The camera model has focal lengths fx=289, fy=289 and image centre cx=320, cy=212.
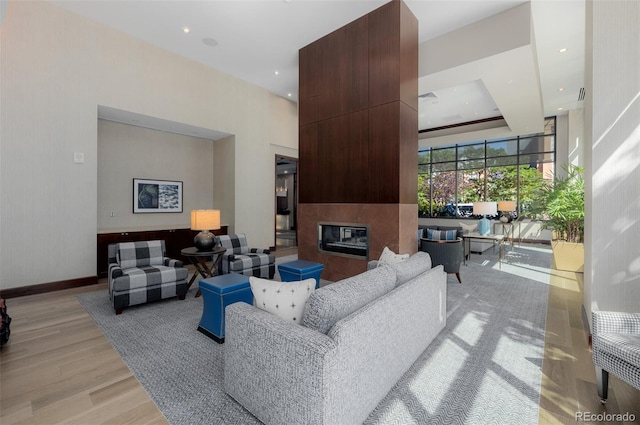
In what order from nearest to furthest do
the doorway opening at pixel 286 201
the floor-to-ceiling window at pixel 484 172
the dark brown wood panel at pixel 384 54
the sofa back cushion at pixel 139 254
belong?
the sofa back cushion at pixel 139 254
the dark brown wood panel at pixel 384 54
the floor-to-ceiling window at pixel 484 172
the doorway opening at pixel 286 201

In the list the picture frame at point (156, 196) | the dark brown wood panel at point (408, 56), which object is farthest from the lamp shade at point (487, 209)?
the picture frame at point (156, 196)

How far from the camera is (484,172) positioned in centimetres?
1031

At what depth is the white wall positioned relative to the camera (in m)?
2.42

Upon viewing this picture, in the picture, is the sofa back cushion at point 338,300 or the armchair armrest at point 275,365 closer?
the armchair armrest at point 275,365

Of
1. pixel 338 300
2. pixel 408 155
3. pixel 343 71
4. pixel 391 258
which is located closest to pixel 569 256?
pixel 408 155

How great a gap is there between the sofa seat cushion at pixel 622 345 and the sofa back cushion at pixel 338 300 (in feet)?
4.36

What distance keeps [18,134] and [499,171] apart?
12003mm

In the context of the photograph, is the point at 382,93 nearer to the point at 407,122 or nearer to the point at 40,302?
the point at 407,122

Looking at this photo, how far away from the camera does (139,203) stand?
5.80m

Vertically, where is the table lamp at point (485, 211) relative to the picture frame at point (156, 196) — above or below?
below

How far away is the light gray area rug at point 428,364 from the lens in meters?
1.75

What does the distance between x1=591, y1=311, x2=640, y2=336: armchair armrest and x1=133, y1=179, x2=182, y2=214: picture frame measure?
671 centimetres

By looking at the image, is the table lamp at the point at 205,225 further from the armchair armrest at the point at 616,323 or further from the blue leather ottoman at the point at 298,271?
the armchair armrest at the point at 616,323

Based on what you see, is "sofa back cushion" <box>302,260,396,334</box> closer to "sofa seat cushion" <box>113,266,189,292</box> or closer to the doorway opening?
"sofa seat cushion" <box>113,266,189,292</box>
